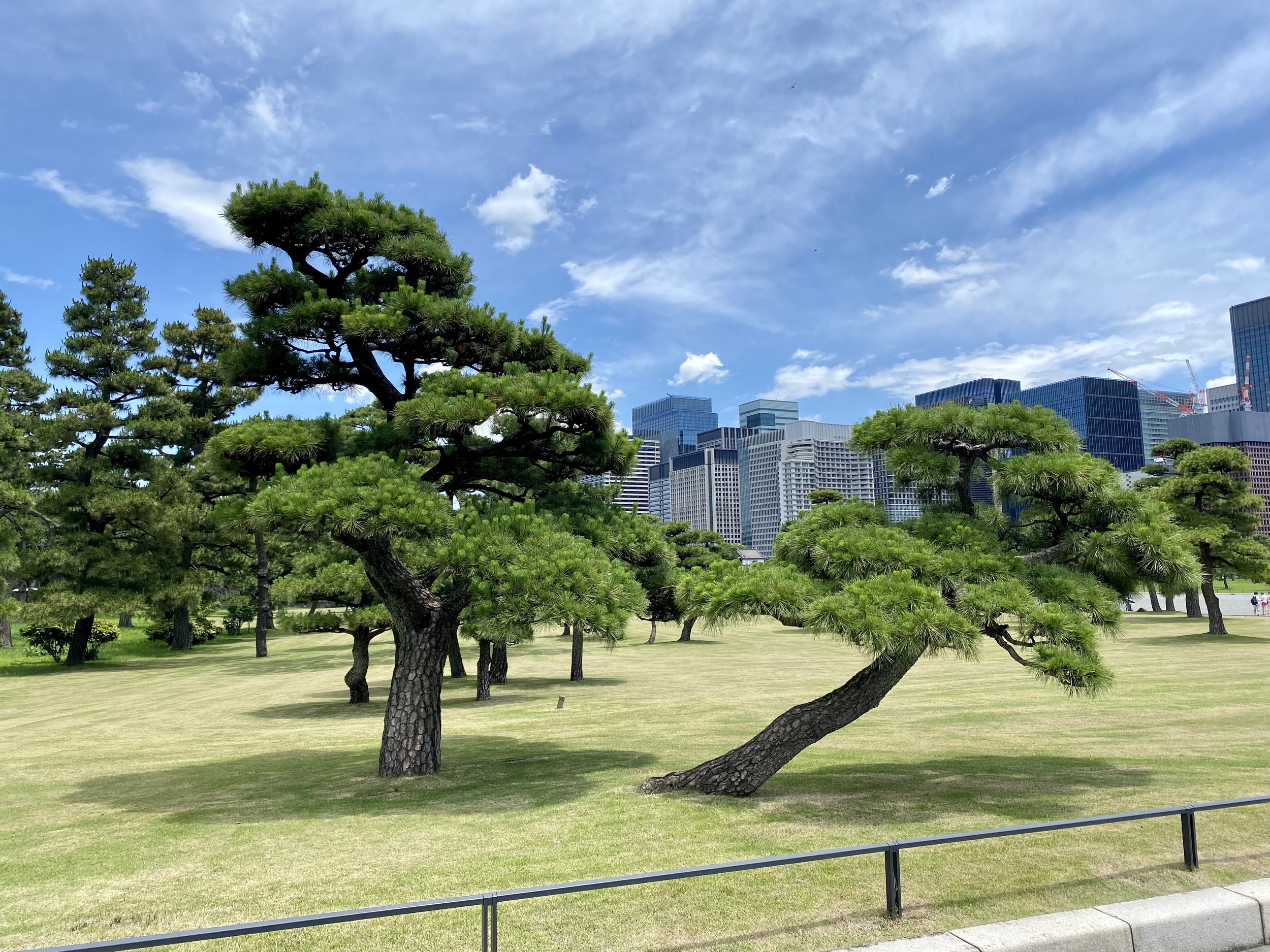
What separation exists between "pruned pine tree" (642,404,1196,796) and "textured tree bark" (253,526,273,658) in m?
36.6

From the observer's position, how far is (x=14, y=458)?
32.9 meters

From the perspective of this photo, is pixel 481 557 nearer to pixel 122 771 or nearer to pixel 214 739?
pixel 122 771

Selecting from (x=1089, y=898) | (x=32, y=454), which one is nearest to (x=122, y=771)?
(x=1089, y=898)

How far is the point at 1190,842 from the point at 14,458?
131 feet

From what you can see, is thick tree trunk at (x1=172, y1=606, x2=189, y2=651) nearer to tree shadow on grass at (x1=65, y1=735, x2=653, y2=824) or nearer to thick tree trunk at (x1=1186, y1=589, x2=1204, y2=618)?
tree shadow on grass at (x1=65, y1=735, x2=653, y2=824)

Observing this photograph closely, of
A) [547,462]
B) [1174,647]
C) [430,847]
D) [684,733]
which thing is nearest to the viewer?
[430,847]

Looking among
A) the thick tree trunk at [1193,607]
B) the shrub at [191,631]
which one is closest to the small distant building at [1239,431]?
the thick tree trunk at [1193,607]

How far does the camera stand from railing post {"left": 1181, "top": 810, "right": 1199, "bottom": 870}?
22.4 feet

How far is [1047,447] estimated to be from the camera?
998cm

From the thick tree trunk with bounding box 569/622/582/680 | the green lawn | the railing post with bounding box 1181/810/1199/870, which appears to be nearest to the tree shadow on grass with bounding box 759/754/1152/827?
the green lawn

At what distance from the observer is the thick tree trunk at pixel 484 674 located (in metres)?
22.8

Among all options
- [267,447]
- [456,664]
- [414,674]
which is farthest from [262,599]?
[267,447]

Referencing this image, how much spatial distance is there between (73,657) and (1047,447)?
41.8 metres

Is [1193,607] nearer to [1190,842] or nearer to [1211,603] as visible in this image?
[1211,603]
